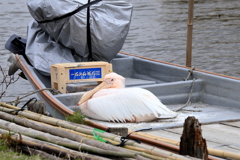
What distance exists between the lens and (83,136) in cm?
432

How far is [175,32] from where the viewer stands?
18266 millimetres

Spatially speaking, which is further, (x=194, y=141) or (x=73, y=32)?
(x=73, y=32)

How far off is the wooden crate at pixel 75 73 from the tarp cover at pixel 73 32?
1.80ft

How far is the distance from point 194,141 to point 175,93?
3055 millimetres

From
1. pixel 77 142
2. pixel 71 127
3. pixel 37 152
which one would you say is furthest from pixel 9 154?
pixel 71 127

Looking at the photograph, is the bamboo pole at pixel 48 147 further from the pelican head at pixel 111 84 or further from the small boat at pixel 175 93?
the pelican head at pixel 111 84

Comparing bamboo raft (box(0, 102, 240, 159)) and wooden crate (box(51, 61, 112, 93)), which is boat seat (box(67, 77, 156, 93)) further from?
bamboo raft (box(0, 102, 240, 159))

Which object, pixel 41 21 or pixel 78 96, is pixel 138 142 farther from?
pixel 41 21

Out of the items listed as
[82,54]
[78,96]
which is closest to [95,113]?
[78,96]

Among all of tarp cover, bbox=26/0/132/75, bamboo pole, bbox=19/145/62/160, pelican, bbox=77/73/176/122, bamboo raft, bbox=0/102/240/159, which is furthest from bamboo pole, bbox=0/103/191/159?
tarp cover, bbox=26/0/132/75

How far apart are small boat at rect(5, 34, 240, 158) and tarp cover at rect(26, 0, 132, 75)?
314 mm

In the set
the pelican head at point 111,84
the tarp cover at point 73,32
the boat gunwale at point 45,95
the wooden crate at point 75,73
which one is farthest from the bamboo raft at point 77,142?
the tarp cover at point 73,32

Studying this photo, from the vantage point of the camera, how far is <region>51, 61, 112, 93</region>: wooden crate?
261 inches

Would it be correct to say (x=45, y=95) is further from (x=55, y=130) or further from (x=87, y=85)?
(x=55, y=130)
